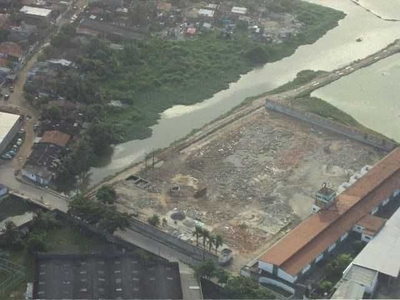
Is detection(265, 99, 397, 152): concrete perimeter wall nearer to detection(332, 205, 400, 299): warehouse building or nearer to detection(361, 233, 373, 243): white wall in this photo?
detection(361, 233, 373, 243): white wall

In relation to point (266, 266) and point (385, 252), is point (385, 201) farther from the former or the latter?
point (266, 266)

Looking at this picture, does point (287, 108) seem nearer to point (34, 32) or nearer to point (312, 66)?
point (312, 66)

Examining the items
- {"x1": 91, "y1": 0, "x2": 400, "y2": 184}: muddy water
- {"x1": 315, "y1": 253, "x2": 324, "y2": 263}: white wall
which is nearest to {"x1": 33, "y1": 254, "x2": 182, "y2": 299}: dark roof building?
{"x1": 315, "y1": 253, "x2": 324, "y2": 263}: white wall

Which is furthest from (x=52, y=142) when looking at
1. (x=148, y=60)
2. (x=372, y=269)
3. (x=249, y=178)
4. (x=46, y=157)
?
(x=372, y=269)

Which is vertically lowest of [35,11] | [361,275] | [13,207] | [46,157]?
[13,207]

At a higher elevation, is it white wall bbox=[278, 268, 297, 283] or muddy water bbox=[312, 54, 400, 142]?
muddy water bbox=[312, 54, 400, 142]
